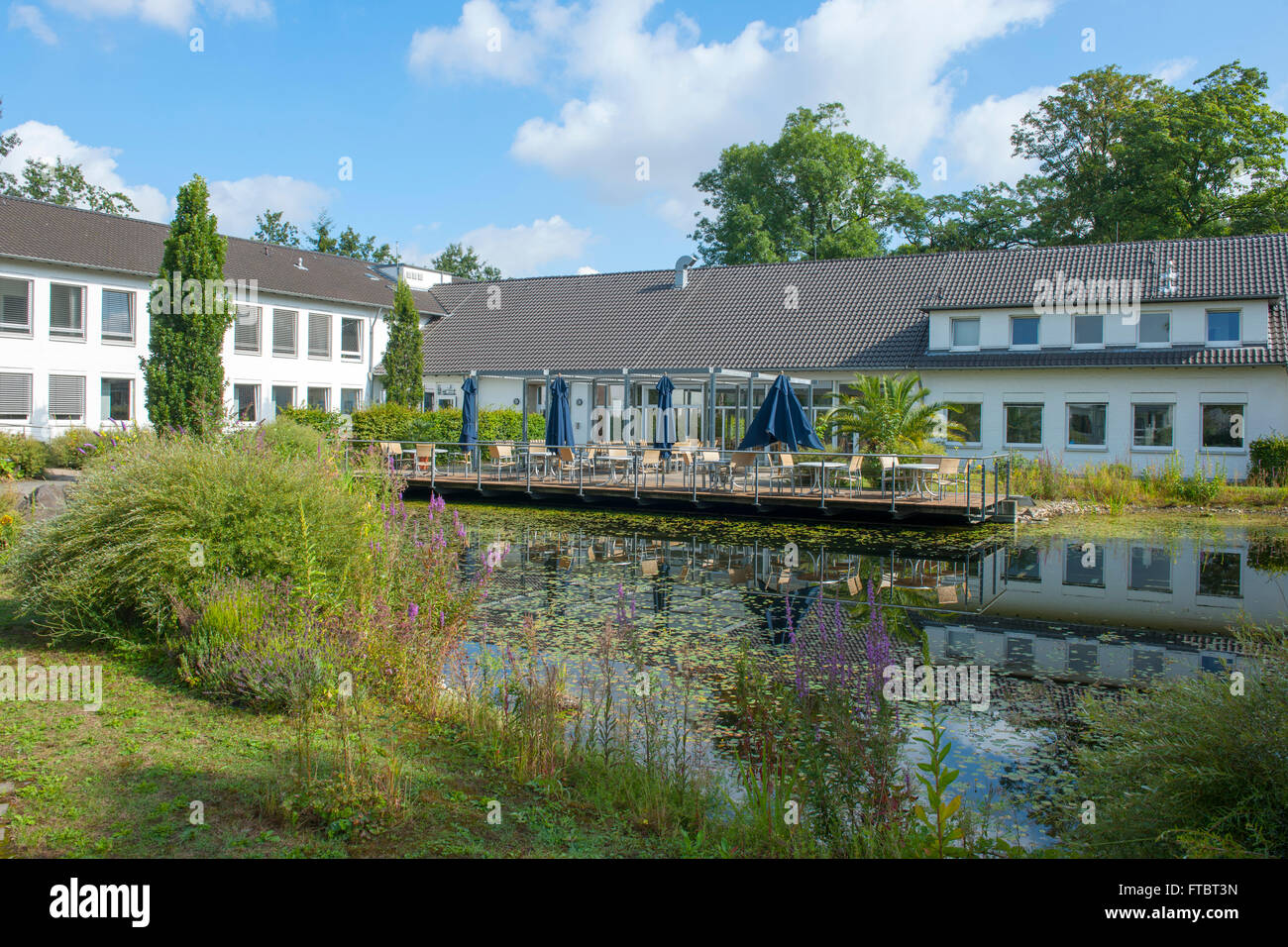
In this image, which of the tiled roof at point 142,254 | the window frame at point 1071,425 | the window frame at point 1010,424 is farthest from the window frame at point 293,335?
the window frame at point 1071,425

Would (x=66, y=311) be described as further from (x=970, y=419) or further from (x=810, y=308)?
(x=970, y=419)

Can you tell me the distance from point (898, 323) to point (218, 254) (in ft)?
65.5

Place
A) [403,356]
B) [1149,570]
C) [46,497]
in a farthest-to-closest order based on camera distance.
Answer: [403,356]
[1149,570]
[46,497]

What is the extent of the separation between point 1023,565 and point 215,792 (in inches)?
486

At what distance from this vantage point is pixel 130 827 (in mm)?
4453

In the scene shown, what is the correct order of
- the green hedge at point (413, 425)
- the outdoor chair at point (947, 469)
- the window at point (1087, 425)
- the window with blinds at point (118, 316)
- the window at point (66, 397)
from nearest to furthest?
1. the outdoor chair at point (947, 469)
2. the window at point (1087, 425)
3. the window at point (66, 397)
4. the green hedge at point (413, 425)
5. the window with blinds at point (118, 316)

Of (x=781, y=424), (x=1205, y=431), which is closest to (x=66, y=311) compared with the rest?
(x=781, y=424)

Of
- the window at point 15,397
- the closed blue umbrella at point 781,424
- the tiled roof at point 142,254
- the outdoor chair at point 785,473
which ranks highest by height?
the tiled roof at point 142,254

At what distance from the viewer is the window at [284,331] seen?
116ft

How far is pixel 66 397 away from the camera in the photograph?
29.2 metres

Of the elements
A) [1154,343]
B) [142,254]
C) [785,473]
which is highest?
[142,254]

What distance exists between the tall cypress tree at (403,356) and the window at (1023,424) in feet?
64.4

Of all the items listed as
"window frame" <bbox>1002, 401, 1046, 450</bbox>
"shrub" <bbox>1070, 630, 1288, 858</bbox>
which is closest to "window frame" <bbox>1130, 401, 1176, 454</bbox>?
"window frame" <bbox>1002, 401, 1046, 450</bbox>

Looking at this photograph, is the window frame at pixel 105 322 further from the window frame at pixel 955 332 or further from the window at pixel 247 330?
the window frame at pixel 955 332
